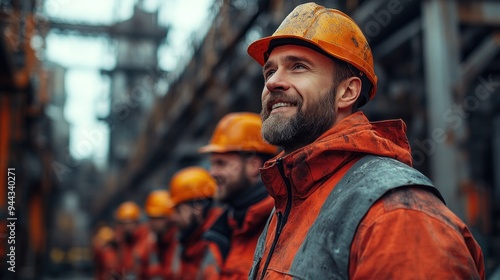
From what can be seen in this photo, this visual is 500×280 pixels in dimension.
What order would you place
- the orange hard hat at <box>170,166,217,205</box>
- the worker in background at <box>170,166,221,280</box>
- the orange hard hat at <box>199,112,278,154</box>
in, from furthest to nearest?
the orange hard hat at <box>170,166,217,205</box>, the worker in background at <box>170,166,221,280</box>, the orange hard hat at <box>199,112,278,154</box>

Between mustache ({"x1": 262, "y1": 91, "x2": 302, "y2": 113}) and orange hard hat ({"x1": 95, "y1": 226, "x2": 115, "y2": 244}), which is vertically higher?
mustache ({"x1": 262, "y1": 91, "x2": 302, "y2": 113})

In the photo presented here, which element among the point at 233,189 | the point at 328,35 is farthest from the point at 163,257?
the point at 328,35

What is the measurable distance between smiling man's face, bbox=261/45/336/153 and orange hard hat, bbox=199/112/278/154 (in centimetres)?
216

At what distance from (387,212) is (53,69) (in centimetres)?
1897

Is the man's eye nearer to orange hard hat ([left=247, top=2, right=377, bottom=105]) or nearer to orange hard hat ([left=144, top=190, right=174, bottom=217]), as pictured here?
orange hard hat ([left=247, top=2, right=377, bottom=105])

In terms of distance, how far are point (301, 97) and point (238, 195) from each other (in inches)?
79.7

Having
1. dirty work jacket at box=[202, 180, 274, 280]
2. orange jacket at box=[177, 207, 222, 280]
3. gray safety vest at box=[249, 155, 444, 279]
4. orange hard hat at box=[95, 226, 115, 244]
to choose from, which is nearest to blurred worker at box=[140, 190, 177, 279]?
orange jacket at box=[177, 207, 222, 280]

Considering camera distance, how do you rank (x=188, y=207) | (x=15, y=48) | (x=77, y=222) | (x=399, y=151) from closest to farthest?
(x=399, y=151), (x=188, y=207), (x=15, y=48), (x=77, y=222)

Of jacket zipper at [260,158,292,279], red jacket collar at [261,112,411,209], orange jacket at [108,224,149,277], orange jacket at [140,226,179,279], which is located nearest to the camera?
red jacket collar at [261,112,411,209]

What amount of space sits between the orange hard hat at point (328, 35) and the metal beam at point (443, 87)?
12.4 ft

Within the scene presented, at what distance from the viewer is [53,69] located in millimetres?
18938

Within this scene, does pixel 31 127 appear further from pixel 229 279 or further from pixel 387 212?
pixel 387 212

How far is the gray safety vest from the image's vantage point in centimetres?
151

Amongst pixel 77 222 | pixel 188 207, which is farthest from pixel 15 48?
pixel 77 222
